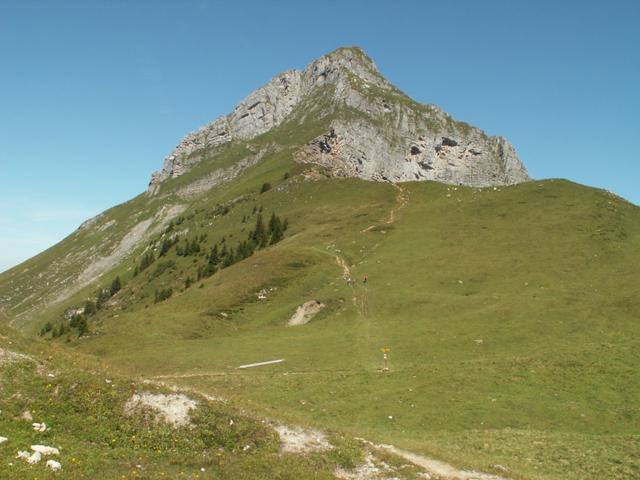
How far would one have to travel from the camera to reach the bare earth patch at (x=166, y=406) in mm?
20906

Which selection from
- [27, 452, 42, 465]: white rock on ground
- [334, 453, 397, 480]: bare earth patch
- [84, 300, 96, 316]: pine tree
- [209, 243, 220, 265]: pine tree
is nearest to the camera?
[27, 452, 42, 465]: white rock on ground

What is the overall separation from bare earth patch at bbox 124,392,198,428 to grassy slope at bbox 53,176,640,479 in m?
5.16

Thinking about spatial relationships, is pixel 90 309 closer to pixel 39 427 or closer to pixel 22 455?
pixel 39 427

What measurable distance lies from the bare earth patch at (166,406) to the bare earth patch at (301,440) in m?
4.08

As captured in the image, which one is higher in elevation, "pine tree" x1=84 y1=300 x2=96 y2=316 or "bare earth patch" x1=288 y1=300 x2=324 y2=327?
"bare earth patch" x1=288 y1=300 x2=324 y2=327

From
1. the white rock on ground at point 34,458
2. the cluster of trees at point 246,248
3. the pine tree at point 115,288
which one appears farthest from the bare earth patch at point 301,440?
the pine tree at point 115,288

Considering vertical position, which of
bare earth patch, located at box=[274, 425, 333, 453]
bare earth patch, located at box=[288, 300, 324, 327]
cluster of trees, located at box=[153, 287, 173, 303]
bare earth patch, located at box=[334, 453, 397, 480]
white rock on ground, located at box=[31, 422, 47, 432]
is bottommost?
bare earth patch, located at box=[334, 453, 397, 480]

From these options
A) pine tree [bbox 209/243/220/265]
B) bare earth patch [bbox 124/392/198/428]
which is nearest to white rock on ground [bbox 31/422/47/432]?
bare earth patch [bbox 124/392/198/428]

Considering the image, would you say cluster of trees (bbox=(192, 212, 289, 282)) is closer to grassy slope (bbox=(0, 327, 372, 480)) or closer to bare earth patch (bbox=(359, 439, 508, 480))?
grassy slope (bbox=(0, 327, 372, 480))

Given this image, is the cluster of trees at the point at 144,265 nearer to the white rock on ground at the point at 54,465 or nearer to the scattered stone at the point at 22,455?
the scattered stone at the point at 22,455

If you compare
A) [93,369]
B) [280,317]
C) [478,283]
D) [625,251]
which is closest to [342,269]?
[280,317]

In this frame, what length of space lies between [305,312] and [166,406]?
4345cm

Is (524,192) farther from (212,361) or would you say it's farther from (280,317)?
(212,361)

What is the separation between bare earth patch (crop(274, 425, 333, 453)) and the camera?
67.9 feet
